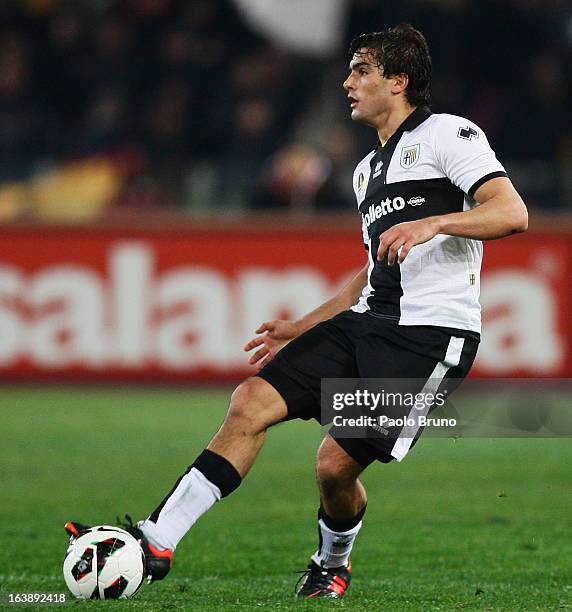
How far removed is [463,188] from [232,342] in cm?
788

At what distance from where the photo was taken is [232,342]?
12492 mm

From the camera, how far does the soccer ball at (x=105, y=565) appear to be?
448 cm

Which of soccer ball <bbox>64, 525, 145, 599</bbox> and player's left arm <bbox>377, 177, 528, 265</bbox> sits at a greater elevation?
player's left arm <bbox>377, 177, 528, 265</bbox>

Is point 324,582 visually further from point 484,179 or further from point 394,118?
point 394,118

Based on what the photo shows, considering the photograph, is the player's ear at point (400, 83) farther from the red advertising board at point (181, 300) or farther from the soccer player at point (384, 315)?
the red advertising board at point (181, 300)

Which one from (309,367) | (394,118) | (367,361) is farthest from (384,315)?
(394,118)

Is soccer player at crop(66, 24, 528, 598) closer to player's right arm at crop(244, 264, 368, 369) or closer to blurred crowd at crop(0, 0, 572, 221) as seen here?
player's right arm at crop(244, 264, 368, 369)

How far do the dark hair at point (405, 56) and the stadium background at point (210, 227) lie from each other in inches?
95.7

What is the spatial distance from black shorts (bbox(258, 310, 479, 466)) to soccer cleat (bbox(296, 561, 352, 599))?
0.55 m

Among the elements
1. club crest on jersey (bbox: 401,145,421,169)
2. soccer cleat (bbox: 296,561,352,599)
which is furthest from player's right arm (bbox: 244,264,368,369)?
soccer cleat (bbox: 296,561,352,599)

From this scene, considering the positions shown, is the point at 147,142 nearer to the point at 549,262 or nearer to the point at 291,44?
the point at 291,44

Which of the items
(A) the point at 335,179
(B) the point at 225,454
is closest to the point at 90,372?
(A) the point at 335,179

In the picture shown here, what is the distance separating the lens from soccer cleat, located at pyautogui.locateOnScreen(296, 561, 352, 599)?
514 centimetres

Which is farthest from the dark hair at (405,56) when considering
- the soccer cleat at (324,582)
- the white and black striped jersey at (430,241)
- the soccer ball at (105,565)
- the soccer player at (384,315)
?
the soccer ball at (105,565)
